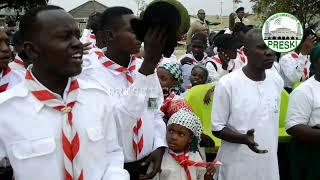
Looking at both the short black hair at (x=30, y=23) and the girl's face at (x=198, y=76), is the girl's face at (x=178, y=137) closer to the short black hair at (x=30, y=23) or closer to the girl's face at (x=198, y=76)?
the short black hair at (x=30, y=23)

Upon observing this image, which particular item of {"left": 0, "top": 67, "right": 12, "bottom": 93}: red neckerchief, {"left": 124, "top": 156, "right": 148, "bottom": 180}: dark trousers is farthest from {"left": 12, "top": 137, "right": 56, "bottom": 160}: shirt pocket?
{"left": 0, "top": 67, "right": 12, "bottom": 93}: red neckerchief

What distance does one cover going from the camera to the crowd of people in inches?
76.2

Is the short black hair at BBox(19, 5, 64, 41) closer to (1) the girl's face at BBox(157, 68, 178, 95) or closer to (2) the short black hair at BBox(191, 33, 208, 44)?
(1) the girl's face at BBox(157, 68, 178, 95)

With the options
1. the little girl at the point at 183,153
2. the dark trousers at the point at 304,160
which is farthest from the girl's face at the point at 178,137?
the dark trousers at the point at 304,160

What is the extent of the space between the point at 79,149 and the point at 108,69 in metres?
1.11

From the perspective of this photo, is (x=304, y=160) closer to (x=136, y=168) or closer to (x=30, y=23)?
(x=136, y=168)

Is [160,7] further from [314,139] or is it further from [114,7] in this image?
[314,139]

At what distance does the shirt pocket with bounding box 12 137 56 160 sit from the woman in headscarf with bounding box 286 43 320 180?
2403mm

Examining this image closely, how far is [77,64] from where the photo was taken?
6.63 ft

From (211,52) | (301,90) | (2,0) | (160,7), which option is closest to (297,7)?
(211,52)

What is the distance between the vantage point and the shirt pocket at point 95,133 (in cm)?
200

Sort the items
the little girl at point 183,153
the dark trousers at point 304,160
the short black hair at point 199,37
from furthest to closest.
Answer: the short black hair at point 199,37 < the dark trousers at point 304,160 < the little girl at point 183,153

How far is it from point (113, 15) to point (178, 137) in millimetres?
1043

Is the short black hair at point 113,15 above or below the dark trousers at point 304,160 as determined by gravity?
above
